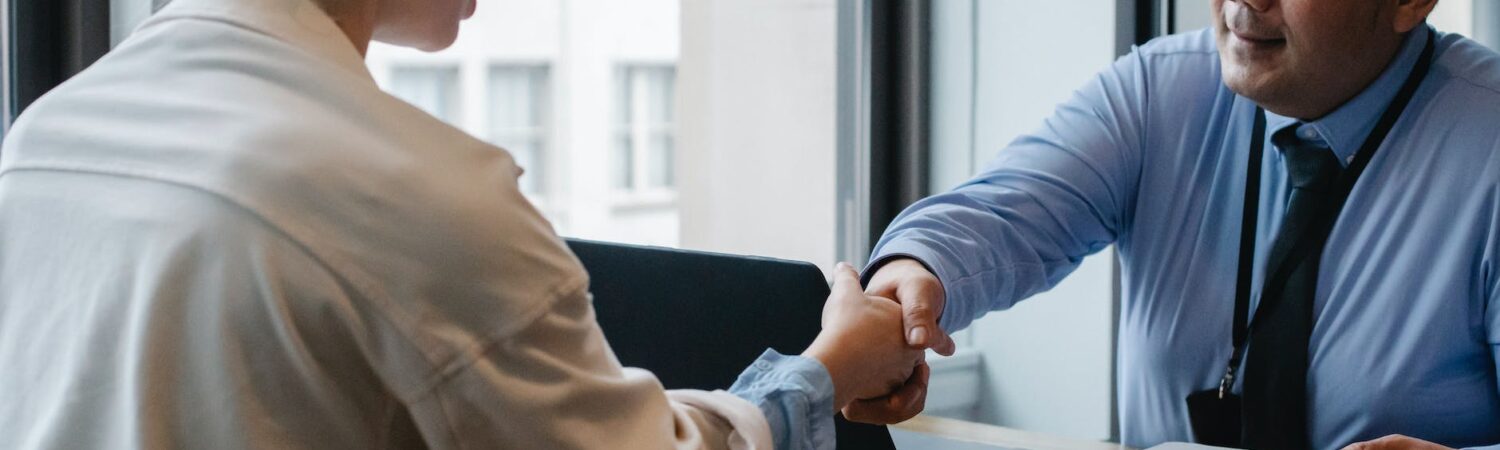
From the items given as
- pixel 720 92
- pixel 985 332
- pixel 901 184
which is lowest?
pixel 985 332

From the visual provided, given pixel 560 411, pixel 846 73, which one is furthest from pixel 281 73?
pixel 846 73

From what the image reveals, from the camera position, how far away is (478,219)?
792mm

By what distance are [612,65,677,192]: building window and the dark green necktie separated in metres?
2.33

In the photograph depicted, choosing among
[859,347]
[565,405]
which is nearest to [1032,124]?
[859,347]

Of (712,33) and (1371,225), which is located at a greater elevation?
(712,33)

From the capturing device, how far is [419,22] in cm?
97

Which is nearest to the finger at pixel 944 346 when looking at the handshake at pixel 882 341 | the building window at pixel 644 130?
the handshake at pixel 882 341

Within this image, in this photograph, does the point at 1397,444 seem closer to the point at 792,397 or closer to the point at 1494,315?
the point at 1494,315

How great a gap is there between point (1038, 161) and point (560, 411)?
124 centimetres

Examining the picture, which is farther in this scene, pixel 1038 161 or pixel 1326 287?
pixel 1038 161

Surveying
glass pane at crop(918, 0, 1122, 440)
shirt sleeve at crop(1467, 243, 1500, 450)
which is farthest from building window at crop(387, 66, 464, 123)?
shirt sleeve at crop(1467, 243, 1500, 450)

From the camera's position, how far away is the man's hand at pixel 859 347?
A: 1162 mm

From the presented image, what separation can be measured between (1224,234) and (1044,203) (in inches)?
9.0

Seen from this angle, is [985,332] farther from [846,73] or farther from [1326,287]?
[1326,287]
